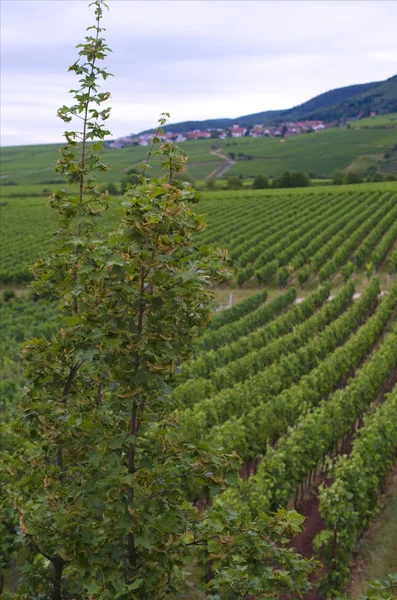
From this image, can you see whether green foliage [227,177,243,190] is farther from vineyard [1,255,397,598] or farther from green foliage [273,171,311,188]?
vineyard [1,255,397,598]

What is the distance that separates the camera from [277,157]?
135m

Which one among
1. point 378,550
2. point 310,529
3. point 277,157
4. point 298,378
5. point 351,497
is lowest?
point 310,529

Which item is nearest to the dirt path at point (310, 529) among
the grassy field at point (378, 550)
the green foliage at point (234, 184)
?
the grassy field at point (378, 550)

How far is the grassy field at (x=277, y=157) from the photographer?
11875 cm

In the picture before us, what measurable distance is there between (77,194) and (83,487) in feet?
7.92

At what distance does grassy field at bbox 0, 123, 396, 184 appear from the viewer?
118750 mm

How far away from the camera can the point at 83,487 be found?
3480mm

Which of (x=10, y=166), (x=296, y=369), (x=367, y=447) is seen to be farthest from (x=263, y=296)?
(x=10, y=166)

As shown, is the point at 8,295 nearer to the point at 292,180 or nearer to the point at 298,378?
the point at 298,378

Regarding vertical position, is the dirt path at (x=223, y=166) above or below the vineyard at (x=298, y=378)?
above

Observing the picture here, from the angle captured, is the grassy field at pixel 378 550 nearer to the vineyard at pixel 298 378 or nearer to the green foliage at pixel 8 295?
the vineyard at pixel 298 378

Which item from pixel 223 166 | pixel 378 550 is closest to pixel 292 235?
pixel 378 550

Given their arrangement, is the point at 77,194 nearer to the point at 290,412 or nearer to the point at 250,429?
the point at 250,429

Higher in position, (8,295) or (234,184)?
(234,184)
